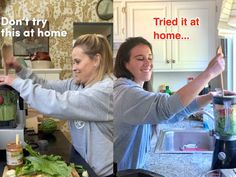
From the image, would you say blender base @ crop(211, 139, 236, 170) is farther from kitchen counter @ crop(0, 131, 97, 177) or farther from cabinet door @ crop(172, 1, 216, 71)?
kitchen counter @ crop(0, 131, 97, 177)

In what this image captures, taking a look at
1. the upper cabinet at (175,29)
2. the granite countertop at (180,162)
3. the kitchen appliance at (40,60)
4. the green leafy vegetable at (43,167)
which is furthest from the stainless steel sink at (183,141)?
the kitchen appliance at (40,60)

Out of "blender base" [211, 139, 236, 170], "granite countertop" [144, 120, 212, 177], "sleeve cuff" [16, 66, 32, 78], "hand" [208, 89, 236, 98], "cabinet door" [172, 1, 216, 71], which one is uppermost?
"cabinet door" [172, 1, 216, 71]

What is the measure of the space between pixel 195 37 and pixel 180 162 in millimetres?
474

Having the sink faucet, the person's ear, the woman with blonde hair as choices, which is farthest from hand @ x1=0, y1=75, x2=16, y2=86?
the sink faucet

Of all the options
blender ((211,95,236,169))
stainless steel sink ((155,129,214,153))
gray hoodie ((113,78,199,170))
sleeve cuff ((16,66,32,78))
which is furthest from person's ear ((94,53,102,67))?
blender ((211,95,236,169))

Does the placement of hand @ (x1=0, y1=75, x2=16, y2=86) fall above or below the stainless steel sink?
above

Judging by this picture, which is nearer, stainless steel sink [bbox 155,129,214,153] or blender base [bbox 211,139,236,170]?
blender base [bbox 211,139,236,170]

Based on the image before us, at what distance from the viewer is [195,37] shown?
4.24 feet

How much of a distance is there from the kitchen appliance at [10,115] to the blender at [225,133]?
0.73 m

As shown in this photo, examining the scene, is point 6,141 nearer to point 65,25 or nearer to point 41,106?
point 41,106

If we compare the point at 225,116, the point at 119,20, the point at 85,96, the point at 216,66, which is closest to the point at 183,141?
the point at 225,116

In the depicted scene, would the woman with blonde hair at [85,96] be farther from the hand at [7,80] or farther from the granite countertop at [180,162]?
the granite countertop at [180,162]

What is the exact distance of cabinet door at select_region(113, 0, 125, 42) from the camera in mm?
1317

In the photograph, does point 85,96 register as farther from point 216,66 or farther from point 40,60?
point 216,66
